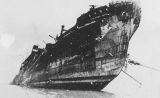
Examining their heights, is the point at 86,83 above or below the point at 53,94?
above

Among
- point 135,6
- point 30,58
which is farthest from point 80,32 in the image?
point 30,58

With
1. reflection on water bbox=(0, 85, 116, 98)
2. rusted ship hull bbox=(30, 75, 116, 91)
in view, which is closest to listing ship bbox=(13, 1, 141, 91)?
rusted ship hull bbox=(30, 75, 116, 91)

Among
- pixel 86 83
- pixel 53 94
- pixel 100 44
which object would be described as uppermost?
pixel 100 44

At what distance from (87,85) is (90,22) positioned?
11.5 ft

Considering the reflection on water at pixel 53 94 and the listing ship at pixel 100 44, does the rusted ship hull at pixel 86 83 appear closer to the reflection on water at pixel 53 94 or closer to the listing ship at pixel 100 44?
the listing ship at pixel 100 44

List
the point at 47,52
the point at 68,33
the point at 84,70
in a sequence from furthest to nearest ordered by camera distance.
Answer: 1. the point at 47,52
2. the point at 68,33
3. the point at 84,70

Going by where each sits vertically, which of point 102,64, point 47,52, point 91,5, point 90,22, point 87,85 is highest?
point 91,5

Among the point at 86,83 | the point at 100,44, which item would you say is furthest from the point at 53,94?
the point at 100,44

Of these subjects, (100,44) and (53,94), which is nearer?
(53,94)

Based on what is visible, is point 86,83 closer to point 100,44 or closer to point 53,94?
point 100,44

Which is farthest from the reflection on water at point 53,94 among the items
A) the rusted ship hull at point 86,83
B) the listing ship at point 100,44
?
the listing ship at point 100,44

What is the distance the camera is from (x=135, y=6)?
14.2 m

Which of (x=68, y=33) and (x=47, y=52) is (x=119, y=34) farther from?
(x=47, y=52)

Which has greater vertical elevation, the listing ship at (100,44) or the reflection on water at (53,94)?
the listing ship at (100,44)
